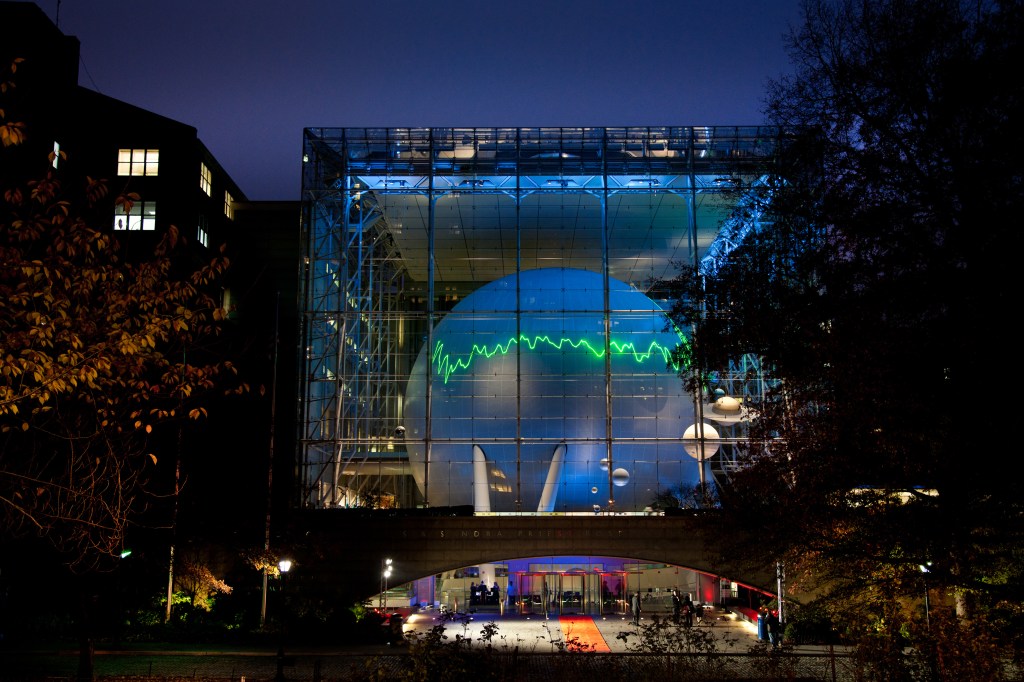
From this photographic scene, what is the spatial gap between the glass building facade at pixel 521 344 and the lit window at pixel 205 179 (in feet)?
36.0

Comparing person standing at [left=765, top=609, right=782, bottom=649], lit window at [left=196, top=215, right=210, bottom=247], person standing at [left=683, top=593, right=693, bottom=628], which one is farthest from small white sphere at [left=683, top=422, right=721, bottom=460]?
lit window at [left=196, top=215, right=210, bottom=247]

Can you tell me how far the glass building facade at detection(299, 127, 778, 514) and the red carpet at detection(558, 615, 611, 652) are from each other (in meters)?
4.25

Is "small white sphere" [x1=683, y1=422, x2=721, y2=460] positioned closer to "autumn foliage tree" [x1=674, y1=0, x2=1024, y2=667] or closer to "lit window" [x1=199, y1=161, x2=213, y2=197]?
"autumn foliage tree" [x1=674, y1=0, x2=1024, y2=667]

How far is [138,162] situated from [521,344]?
2312cm

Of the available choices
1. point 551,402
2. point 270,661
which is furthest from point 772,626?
point 270,661

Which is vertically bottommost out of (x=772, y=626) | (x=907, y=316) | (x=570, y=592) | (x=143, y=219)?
(x=772, y=626)

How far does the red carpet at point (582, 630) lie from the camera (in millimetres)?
28169

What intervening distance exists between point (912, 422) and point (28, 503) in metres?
16.8

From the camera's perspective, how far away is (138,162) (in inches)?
1884

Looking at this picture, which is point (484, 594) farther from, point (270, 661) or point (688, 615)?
point (688, 615)

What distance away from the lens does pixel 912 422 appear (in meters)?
12.8

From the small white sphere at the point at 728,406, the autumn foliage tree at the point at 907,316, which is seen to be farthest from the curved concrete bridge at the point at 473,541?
the autumn foliage tree at the point at 907,316

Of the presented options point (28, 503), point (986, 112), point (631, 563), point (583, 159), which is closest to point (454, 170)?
point (583, 159)

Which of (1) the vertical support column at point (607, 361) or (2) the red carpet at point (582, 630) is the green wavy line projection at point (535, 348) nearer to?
(1) the vertical support column at point (607, 361)
